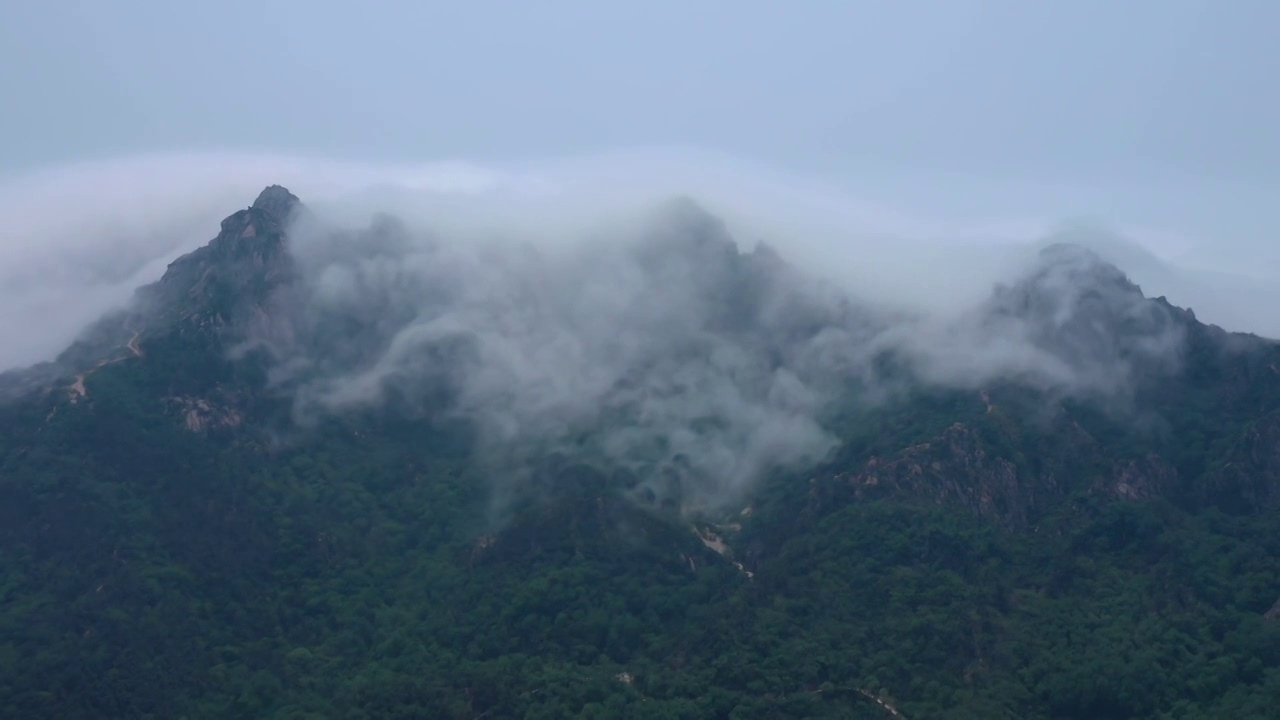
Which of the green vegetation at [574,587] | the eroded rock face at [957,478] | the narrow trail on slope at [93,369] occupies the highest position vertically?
the narrow trail on slope at [93,369]

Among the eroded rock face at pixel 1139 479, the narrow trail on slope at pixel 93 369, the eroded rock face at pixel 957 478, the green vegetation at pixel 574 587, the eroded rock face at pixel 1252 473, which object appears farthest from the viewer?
the narrow trail on slope at pixel 93 369

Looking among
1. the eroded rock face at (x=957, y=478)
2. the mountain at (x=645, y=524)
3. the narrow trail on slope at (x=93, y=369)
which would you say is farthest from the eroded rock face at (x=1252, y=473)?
the narrow trail on slope at (x=93, y=369)

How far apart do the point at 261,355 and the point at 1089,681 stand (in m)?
109

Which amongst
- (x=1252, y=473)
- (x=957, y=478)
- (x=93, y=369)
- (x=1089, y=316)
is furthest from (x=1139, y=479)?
(x=93, y=369)

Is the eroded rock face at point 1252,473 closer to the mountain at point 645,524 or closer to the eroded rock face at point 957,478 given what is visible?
the mountain at point 645,524

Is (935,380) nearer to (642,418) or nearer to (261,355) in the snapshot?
(642,418)

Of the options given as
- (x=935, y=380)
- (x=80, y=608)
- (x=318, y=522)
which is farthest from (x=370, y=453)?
(x=935, y=380)

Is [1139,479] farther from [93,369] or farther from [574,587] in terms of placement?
[93,369]

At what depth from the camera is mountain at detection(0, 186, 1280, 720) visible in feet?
461

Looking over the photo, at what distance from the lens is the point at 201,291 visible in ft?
625

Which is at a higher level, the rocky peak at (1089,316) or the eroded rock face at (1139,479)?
the rocky peak at (1089,316)

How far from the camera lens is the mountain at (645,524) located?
461 ft

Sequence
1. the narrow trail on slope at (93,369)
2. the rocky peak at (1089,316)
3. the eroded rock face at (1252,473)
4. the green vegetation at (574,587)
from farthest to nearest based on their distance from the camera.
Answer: the rocky peak at (1089,316)
the narrow trail on slope at (93,369)
the eroded rock face at (1252,473)
the green vegetation at (574,587)

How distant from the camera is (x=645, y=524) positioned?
16875 cm
